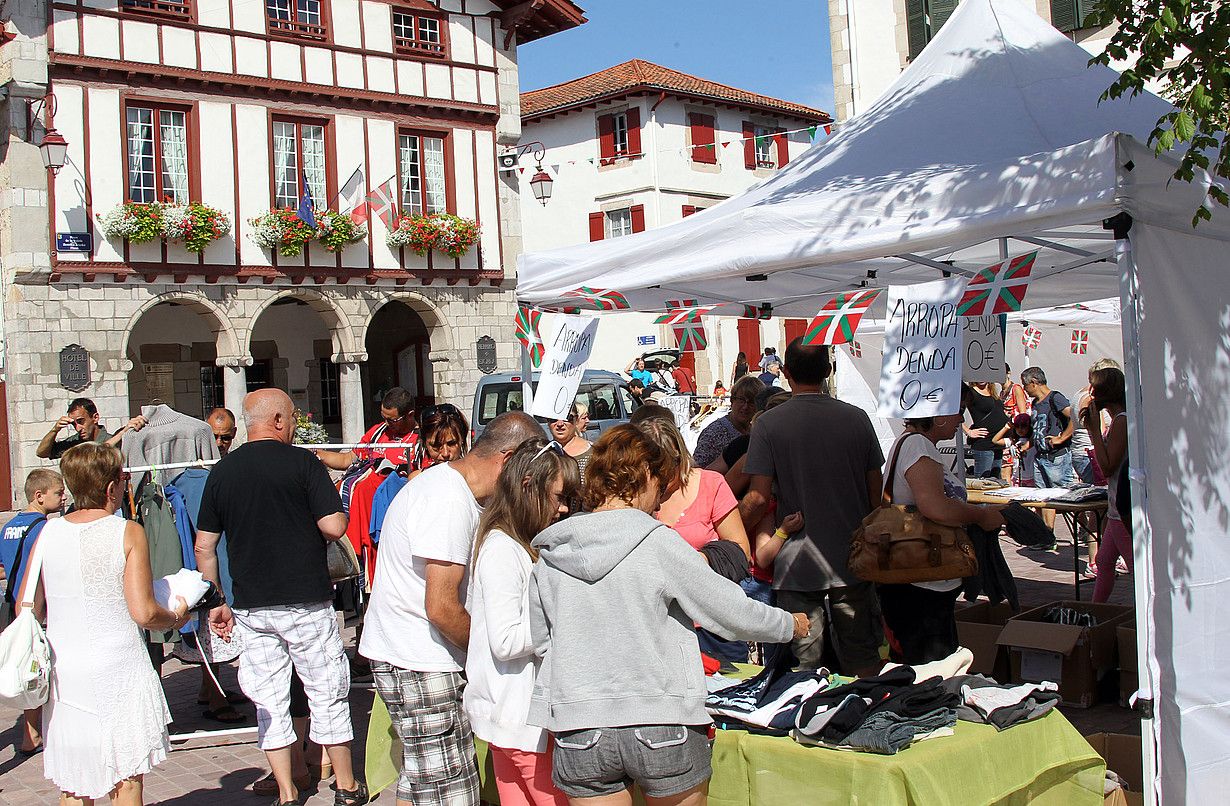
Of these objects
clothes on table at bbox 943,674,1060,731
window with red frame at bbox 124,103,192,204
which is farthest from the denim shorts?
window with red frame at bbox 124,103,192,204

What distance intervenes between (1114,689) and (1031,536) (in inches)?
56.5

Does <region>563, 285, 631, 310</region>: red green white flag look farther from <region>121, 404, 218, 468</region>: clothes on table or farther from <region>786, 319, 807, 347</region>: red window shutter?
<region>786, 319, 807, 347</region>: red window shutter

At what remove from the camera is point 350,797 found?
5.08m

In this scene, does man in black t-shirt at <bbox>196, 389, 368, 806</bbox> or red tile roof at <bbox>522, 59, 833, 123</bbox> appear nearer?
man in black t-shirt at <bbox>196, 389, 368, 806</bbox>

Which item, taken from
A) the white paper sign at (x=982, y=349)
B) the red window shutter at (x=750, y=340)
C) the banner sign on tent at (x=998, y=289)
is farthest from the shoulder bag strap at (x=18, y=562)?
the red window shutter at (x=750, y=340)

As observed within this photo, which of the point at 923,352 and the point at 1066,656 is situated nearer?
the point at 923,352

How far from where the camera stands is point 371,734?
459cm

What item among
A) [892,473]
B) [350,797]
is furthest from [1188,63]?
[350,797]

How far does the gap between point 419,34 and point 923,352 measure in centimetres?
1962

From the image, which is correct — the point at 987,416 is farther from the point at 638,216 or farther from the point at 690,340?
the point at 638,216

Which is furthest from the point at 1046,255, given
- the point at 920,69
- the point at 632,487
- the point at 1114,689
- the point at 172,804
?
the point at 172,804

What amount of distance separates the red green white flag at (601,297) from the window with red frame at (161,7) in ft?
52.1

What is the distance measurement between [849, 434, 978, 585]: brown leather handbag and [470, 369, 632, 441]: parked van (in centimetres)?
1034

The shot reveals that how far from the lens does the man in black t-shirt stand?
5.00m
